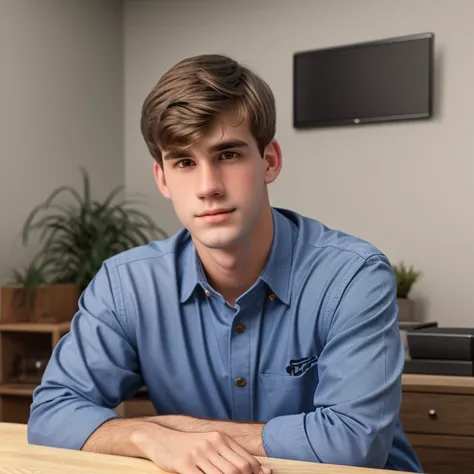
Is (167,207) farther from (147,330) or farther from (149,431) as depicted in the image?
(149,431)

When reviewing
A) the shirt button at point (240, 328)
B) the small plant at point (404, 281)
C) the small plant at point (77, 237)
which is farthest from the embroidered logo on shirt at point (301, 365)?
the small plant at point (77, 237)

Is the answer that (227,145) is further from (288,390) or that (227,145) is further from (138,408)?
(138,408)

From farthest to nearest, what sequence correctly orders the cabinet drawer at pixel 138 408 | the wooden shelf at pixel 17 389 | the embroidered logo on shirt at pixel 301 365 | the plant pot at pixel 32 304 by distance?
the cabinet drawer at pixel 138 408 < the plant pot at pixel 32 304 < the wooden shelf at pixel 17 389 < the embroidered logo on shirt at pixel 301 365

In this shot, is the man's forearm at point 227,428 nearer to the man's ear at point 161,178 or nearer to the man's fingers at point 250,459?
the man's fingers at point 250,459

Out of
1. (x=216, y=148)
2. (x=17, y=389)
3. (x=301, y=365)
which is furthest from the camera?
(x=17, y=389)

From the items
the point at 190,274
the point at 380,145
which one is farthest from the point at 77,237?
the point at 190,274

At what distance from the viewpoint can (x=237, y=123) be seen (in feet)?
4.86

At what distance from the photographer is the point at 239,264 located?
5.22 feet

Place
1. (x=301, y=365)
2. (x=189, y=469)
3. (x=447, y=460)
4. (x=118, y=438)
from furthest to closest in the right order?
(x=447, y=460), (x=301, y=365), (x=118, y=438), (x=189, y=469)

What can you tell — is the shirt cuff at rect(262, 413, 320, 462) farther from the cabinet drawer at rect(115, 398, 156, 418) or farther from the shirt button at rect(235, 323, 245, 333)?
the cabinet drawer at rect(115, 398, 156, 418)

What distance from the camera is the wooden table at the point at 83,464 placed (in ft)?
3.64

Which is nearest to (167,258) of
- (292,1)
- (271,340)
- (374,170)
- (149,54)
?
(271,340)

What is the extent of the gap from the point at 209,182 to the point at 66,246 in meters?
2.14

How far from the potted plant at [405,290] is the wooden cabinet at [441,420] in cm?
45
